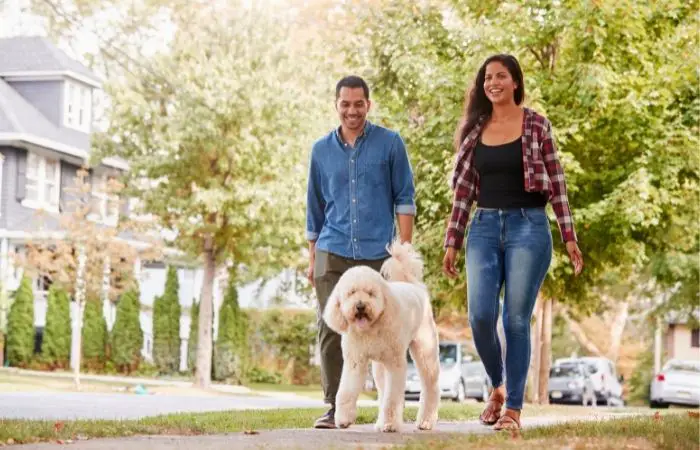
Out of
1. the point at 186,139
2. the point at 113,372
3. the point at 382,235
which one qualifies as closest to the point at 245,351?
the point at 113,372

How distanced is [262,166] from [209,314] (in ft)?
15.7

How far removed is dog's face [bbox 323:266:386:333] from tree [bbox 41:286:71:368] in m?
27.6

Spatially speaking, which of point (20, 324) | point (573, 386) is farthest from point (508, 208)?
point (573, 386)

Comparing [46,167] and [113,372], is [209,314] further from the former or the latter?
[46,167]

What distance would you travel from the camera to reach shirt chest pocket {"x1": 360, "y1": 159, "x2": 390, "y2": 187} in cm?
827

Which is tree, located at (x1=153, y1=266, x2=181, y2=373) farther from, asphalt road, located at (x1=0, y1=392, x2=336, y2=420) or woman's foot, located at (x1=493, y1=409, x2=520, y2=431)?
woman's foot, located at (x1=493, y1=409, x2=520, y2=431)

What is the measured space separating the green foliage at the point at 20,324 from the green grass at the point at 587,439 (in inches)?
1081

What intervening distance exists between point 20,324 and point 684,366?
1791 centimetres

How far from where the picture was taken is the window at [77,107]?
38.7 m

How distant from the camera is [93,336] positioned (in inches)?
1364

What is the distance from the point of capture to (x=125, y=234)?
4141cm

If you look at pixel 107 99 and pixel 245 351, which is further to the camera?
pixel 245 351

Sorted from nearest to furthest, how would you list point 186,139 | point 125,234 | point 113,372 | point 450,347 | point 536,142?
point 536,142 < point 186,139 < point 450,347 < point 113,372 < point 125,234

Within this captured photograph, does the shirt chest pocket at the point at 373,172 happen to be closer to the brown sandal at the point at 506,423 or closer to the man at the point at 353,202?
the man at the point at 353,202
